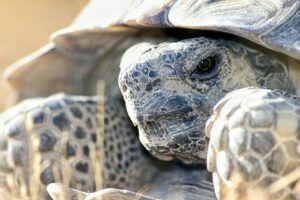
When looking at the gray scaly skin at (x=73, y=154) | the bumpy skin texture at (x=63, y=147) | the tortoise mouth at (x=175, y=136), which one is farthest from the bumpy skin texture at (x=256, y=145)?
the bumpy skin texture at (x=63, y=147)

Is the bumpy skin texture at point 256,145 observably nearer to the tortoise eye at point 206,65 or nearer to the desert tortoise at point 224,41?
the desert tortoise at point 224,41

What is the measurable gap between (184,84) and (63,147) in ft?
2.73

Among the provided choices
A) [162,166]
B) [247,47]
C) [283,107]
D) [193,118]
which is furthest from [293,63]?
[162,166]

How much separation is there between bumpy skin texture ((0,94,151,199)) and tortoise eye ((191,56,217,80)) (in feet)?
2.48

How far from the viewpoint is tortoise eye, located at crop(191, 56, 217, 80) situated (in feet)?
10.1

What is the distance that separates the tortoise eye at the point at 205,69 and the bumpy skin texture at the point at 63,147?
76 cm

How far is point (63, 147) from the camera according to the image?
11.9ft

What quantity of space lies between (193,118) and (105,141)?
2.71ft

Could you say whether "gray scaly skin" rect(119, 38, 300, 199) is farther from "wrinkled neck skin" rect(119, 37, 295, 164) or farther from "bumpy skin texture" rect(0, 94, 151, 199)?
"bumpy skin texture" rect(0, 94, 151, 199)

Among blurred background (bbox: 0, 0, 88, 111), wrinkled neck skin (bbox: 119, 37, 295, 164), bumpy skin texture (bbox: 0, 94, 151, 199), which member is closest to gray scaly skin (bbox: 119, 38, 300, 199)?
wrinkled neck skin (bbox: 119, 37, 295, 164)

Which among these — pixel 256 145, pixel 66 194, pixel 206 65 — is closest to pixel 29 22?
pixel 206 65

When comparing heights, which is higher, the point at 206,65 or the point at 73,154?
the point at 206,65

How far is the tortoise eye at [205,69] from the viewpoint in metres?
3.08

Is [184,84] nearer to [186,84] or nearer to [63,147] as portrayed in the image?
[186,84]
